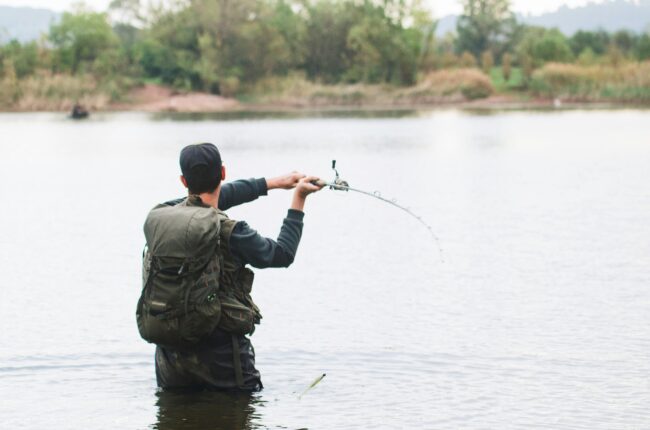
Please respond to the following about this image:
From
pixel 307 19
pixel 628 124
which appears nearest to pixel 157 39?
pixel 307 19

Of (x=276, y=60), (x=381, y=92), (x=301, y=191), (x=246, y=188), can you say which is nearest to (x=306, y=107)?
(x=381, y=92)

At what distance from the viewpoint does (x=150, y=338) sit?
20.6 feet

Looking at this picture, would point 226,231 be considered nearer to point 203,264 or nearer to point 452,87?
point 203,264

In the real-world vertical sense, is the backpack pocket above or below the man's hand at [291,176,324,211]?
below

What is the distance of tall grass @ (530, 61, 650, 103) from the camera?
2886 inches

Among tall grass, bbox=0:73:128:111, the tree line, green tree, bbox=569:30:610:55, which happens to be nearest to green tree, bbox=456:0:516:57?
green tree, bbox=569:30:610:55

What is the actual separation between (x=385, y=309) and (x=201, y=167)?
207 inches

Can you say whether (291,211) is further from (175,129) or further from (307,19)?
(307,19)

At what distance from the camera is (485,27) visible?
12175 centimetres

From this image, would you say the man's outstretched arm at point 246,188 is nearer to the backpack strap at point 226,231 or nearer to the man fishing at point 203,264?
the man fishing at point 203,264

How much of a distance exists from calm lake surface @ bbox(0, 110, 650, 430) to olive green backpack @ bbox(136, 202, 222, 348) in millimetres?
1035

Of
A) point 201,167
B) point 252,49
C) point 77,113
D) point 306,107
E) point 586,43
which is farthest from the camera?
point 586,43

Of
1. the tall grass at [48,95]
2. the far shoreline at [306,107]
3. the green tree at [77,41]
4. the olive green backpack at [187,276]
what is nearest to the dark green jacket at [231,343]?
the olive green backpack at [187,276]

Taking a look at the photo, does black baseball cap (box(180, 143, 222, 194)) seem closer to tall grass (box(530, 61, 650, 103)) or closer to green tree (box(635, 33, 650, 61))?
tall grass (box(530, 61, 650, 103))
